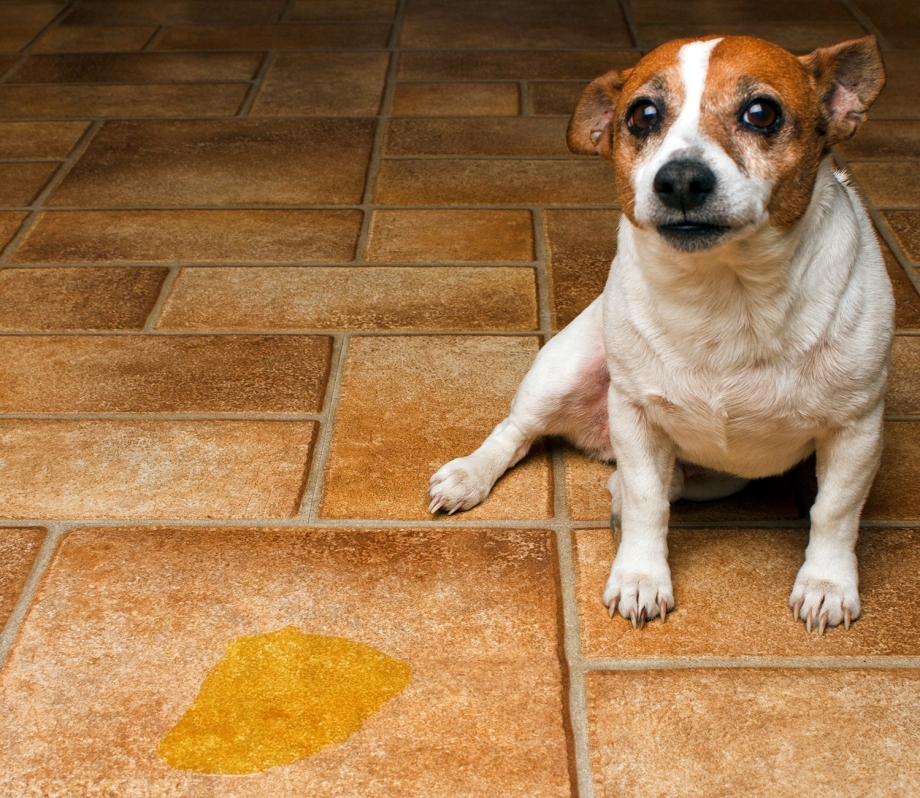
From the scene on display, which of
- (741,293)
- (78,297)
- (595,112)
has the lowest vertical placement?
(78,297)

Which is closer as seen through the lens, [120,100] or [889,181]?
[889,181]

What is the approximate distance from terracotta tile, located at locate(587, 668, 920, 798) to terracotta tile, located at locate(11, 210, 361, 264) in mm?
1719

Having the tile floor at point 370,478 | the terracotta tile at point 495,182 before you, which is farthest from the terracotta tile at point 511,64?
the terracotta tile at point 495,182

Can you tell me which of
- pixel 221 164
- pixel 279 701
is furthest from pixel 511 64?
pixel 279 701

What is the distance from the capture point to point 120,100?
13.3ft

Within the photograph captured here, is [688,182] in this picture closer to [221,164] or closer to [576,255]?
[576,255]

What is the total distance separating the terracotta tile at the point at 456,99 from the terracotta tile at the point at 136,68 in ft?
2.24

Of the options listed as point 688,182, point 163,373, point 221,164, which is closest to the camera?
point 688,182

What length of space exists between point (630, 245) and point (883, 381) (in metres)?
0.44

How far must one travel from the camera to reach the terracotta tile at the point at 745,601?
1701mm

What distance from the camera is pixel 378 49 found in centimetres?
454

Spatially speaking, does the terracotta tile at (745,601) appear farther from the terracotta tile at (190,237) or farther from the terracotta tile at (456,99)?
the terracotta tile at (456,99)

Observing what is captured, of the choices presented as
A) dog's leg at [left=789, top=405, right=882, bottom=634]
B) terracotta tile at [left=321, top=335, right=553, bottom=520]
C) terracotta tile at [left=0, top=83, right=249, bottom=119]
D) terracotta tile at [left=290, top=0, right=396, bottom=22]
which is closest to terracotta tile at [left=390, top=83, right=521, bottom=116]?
terracotta tile at [left=0, top=83, right=249, bottom=119]

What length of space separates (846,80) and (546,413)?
2.67 feet
